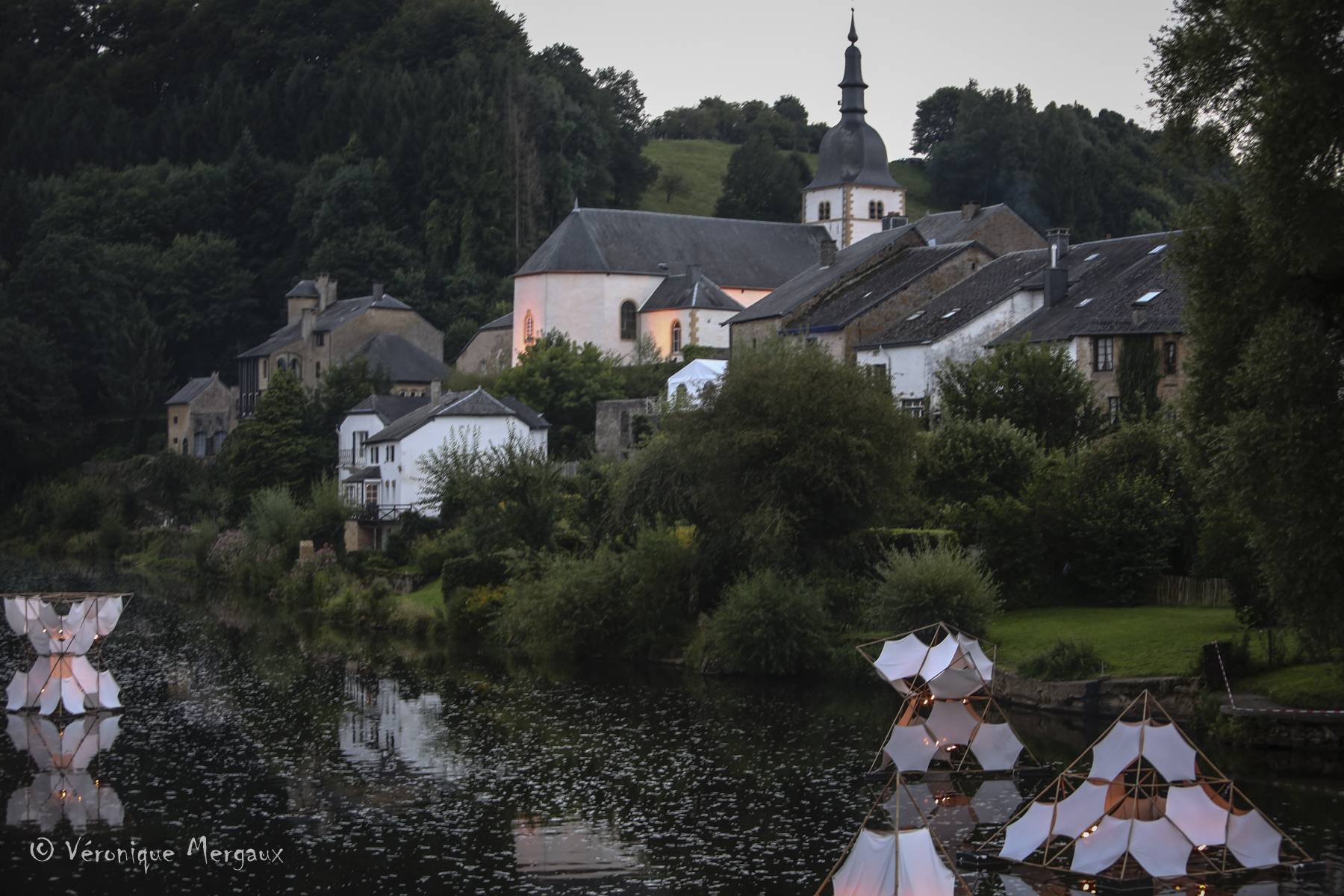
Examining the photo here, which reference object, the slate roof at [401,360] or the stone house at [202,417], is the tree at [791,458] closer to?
the slate roof at [401,360]

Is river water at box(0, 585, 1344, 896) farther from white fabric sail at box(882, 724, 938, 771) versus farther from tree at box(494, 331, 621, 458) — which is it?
tree at box(494, 331, 621, 458)

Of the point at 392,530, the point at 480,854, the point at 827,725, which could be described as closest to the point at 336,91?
the point at 392,530

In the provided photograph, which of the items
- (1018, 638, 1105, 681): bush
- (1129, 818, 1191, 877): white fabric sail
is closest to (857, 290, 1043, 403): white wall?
(1018, 638, 1105, 681): bush

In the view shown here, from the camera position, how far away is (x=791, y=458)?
40219mm

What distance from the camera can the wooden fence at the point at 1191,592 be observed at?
38.8 meters

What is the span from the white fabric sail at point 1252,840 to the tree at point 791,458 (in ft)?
61.0

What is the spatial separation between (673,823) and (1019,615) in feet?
54.1

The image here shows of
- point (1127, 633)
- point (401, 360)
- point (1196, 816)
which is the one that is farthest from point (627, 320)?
point (1196, 816)

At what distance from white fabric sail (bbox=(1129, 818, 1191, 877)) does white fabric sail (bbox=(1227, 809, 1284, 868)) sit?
650mm

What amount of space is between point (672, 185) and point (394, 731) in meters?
106

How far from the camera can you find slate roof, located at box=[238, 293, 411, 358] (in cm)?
9056

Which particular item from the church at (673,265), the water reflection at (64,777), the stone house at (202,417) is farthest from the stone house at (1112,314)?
the stone house at (202,417)

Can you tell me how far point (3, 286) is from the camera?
100500 millimetres

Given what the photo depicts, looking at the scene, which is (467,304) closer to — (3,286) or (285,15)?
(3,286)
